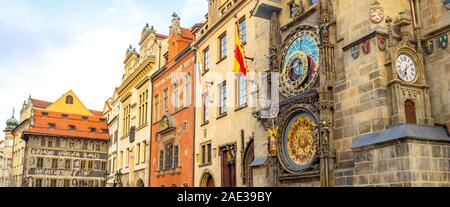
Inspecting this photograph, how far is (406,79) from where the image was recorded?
35.3 feet

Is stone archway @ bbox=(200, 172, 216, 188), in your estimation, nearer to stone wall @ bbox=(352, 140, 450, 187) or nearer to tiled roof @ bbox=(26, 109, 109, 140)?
stone wall @ bbox=(352, 140, 450, 187)

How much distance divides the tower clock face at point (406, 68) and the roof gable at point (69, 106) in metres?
61.2

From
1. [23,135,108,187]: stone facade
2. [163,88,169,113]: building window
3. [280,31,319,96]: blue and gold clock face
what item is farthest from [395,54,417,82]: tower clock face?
[23,135,108,187]: stone facade

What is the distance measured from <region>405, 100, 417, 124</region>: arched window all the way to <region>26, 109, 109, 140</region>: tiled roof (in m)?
54.7

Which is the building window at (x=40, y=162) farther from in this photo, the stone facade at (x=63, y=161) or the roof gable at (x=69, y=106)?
the roof gable at (x=69, y=106)

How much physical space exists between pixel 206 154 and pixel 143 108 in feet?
44.1

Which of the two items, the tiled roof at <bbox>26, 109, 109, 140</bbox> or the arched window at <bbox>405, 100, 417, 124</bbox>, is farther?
the tiled roof at <bbox>26, 109, 109, 140</bbox>

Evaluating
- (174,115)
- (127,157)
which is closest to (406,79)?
(174,115)

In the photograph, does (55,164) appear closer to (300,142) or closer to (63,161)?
(63,161)

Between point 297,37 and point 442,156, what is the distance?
5.47 m

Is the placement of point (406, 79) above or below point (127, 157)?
below

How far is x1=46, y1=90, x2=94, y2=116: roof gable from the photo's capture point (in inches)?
2645

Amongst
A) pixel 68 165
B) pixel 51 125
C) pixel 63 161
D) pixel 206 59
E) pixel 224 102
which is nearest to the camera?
pixel 224 102

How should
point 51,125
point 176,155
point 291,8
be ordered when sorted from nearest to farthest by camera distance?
point 291,8 → point 176,155 → point 51,125
